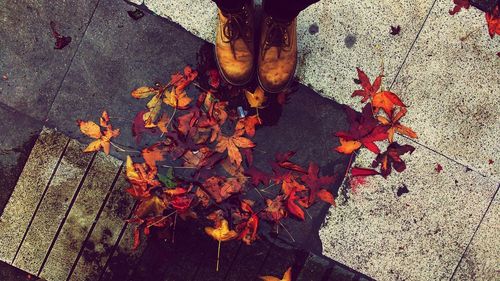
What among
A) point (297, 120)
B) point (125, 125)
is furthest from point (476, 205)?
point (125, 125)

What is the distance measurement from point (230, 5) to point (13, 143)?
176 centimetres

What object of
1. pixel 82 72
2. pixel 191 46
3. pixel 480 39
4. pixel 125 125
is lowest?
pixel 125 125

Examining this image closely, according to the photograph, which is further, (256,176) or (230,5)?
(256,176)

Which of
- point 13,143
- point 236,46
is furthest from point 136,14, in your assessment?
point 13,143

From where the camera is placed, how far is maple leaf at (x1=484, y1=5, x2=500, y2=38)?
276 cm

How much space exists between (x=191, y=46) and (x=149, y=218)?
1181 mm

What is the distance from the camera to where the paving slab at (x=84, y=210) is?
2.73 meters

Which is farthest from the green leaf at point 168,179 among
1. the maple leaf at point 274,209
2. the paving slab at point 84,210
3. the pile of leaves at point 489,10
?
the pile of leaves at point 489,10

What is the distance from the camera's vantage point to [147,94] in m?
2.73

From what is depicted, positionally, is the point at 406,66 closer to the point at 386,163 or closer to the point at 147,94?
the point at 386,163

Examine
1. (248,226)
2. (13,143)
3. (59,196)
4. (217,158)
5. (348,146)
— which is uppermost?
(348,146)

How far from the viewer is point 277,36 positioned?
2.42m

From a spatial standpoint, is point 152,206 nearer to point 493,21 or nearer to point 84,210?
point 84,210

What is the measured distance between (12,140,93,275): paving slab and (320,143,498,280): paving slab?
1.69m
